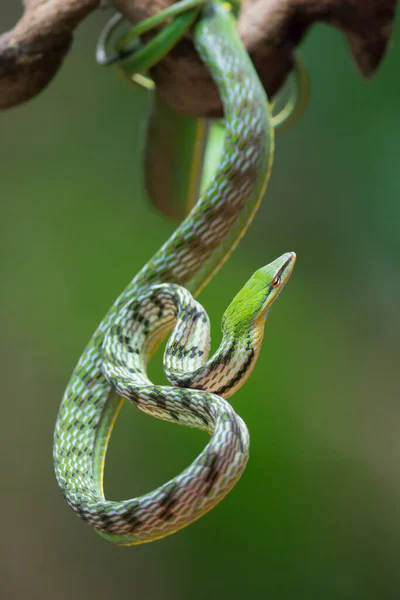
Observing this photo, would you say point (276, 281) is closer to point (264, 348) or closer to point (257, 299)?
point (257, 299)

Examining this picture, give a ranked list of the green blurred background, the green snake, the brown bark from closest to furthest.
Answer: the green snake, the brown bark, the green blurred background

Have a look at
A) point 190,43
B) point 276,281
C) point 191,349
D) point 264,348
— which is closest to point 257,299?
point 276,281

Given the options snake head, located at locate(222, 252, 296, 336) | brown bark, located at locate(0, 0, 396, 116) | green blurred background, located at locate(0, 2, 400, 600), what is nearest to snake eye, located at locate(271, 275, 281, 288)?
snake head, located at locate(222, 252, 296, 336)

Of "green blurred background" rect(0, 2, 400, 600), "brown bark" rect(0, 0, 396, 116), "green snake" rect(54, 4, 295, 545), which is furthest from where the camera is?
"green blurred background" rect(0, 2, 400, 600)

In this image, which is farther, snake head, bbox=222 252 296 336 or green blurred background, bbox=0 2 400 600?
green blurred background, bbox=0 2 400 600

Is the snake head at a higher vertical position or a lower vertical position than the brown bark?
lower

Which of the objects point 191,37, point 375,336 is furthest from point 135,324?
point 375,336

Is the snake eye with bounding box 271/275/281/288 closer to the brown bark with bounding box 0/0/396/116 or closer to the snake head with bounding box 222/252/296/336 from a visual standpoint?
the snake head with bounding box 222/252/296/336
